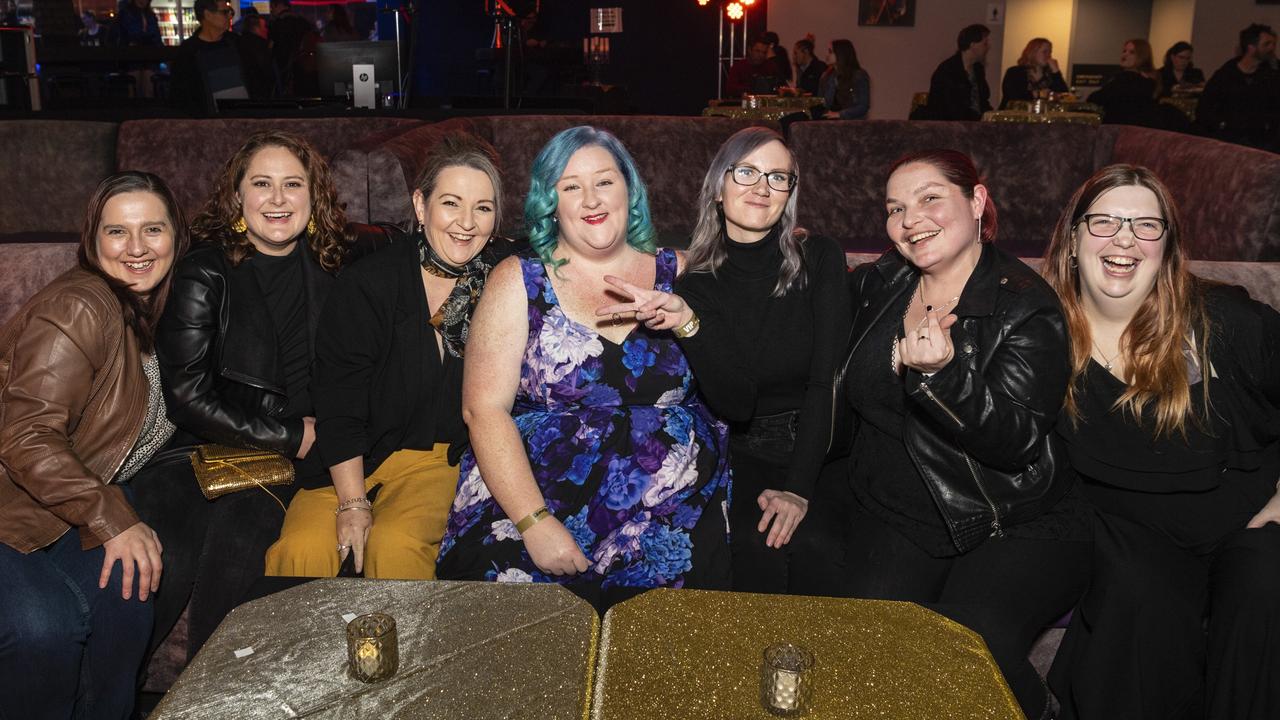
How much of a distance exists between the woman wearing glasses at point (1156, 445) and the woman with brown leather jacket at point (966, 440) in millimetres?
103

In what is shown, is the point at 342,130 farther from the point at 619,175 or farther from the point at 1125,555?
the point at 1125,555

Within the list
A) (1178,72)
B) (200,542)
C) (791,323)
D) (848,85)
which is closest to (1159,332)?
(791,323)

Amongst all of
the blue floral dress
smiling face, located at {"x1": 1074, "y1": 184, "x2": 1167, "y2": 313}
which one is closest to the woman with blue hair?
the blue floral dress

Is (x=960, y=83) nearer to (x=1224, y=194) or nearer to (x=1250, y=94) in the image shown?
(x=1250, y=94)

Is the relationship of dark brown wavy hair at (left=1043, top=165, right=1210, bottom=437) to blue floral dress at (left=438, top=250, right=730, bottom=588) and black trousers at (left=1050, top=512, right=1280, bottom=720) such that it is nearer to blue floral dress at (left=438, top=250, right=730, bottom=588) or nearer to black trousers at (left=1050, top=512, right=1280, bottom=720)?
black trousers at (left=1050, top=512, right=1280, bottom=720)

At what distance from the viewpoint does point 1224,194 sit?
3.53 m

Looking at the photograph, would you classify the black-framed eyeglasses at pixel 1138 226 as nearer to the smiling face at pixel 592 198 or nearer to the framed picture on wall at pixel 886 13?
the smiling face at pixel 592 198

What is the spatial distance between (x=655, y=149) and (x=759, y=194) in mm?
2362

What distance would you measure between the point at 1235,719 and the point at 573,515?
4.71 feet

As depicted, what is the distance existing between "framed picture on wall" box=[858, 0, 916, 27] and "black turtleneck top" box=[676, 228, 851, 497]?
982 cm

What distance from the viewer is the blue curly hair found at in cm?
226

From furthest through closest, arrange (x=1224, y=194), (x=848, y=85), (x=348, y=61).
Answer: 1. (x=848, y=85)
2. (x=348, y=61)
3. (x=1224, y=194)

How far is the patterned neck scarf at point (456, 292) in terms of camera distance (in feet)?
8.10

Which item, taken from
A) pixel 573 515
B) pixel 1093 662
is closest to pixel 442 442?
pixel 573 515
